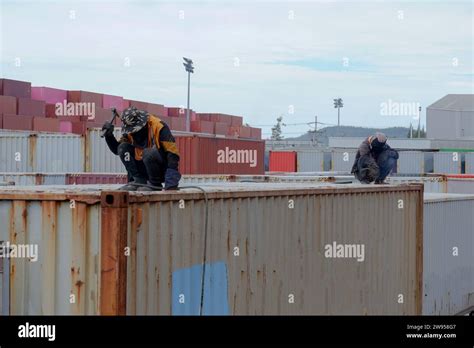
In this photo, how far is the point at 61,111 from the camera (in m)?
48.3

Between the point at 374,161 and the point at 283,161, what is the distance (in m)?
34.9

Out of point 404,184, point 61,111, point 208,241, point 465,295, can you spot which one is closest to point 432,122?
point 61,111

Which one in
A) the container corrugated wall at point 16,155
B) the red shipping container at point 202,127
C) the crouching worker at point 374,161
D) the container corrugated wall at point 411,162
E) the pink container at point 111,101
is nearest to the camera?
the crouching worker at point 374,161

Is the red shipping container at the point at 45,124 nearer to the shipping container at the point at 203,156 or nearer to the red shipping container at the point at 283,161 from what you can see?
the red shipping container at the point at 283,161

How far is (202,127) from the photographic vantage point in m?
57.3

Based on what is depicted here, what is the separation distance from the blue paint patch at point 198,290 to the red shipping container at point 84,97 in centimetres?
4293

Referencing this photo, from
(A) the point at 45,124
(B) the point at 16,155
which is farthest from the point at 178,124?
(B) the point at 16,155

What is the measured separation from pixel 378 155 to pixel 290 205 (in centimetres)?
496

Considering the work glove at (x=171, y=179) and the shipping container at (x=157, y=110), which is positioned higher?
the shipping container at (x=157, y=110)

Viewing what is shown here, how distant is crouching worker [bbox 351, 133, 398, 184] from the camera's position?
13.6 m

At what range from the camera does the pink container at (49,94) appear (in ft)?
162

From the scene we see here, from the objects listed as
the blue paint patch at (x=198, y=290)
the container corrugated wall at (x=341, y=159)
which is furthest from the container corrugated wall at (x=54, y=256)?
the container corrugated wall at (x=341, y=159)

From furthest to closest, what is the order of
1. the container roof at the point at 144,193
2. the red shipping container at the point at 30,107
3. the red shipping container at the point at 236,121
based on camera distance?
the red shipping container at the point at 236,121
the red shipping container at the point at 30,107
the container roof at the point at 144,193

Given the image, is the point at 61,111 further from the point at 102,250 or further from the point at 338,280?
the point at 102,250
